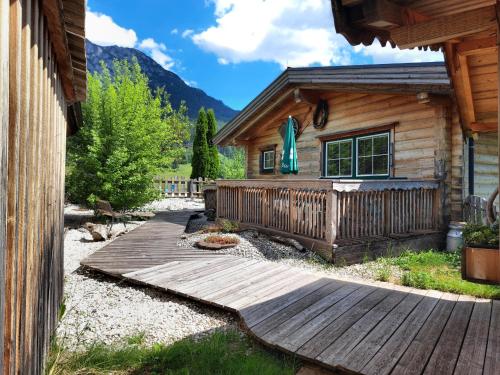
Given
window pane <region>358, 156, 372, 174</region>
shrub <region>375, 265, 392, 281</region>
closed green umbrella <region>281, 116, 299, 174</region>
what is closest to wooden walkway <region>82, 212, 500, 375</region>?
shrub <region>375, 265, 392, 281</region>

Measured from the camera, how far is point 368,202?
248 inches

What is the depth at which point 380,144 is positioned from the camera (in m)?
8.12

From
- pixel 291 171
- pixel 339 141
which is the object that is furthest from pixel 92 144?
pixel 339 141

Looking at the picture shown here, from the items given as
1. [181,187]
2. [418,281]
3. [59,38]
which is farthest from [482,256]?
[181,187]

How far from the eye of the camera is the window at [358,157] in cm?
804

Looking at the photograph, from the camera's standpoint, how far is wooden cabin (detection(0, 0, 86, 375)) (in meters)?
1.16

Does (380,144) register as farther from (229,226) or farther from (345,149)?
(229,226)

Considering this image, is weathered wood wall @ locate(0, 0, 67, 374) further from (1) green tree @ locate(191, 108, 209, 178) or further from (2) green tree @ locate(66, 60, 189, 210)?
(1) green tree @ locate(191, 108, 209, 178)

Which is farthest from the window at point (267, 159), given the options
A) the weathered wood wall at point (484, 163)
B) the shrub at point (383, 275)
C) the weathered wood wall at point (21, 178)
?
the weathered wood wall at point (21, 178)

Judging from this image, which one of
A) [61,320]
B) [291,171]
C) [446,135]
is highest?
[446,135]

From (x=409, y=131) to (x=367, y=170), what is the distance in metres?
1.45

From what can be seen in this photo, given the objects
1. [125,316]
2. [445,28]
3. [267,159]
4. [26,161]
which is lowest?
[125,316]

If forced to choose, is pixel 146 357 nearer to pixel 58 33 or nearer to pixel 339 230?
pixel 58 33

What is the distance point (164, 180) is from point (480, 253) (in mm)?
18684
